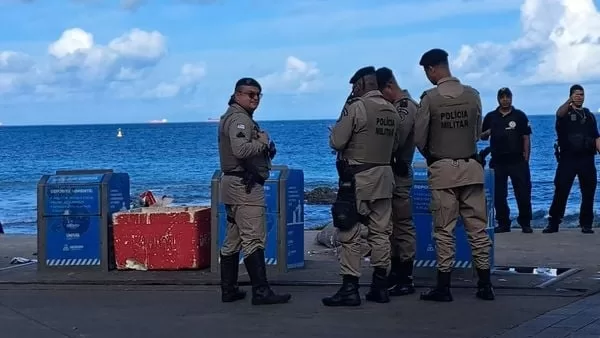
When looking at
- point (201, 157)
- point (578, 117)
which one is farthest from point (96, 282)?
point (201, 157)

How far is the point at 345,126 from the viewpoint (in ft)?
26.8

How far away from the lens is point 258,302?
8.35 metres

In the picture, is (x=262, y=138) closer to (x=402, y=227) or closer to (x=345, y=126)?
(x=345, y=126)

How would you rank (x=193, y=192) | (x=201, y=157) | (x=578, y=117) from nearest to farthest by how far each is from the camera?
1. (x=578, y=117)
2. (x=193, y=192)
3. (x=201, y=157)

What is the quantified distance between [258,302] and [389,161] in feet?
5.12

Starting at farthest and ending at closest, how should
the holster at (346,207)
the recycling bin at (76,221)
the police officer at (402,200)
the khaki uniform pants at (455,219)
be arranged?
the recycling bin at (76,221) < the police officer at (402,200) < the khaki uniform pants at (455,219) < the holster at (346,207)

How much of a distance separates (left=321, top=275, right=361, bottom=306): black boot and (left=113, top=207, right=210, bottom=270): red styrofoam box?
7.67 ft

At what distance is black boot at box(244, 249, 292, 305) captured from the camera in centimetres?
835

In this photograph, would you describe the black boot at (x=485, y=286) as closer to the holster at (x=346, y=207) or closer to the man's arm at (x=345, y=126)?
the holster at (x=346, y=207)

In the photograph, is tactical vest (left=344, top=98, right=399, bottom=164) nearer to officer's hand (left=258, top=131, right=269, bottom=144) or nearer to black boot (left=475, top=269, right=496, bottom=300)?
officer's hand (left=258, top=131, right=269, bottom=144)

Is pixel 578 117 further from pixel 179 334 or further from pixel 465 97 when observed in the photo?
pixel 179 334

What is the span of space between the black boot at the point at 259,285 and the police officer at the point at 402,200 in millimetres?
986

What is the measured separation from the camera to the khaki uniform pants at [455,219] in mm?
8273

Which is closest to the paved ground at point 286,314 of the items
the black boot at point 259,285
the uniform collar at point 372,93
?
the black boot at point 259,285
